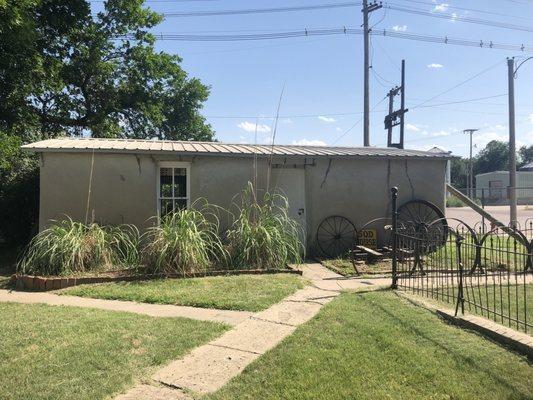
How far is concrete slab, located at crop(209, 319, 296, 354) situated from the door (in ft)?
18.6

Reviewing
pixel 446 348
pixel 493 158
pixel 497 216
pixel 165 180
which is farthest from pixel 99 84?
pixel 493 158

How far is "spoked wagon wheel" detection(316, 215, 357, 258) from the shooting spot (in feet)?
35.2

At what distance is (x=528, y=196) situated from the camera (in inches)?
1885

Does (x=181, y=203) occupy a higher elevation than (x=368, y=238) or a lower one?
higher

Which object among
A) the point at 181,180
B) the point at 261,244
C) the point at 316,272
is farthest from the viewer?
the point at 181,180

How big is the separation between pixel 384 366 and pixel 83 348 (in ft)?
9.02

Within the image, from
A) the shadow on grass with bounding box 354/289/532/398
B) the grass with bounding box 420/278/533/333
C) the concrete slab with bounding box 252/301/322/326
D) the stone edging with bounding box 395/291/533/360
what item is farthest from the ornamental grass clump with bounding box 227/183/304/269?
the stone edging with bounding box 395/291/533/360

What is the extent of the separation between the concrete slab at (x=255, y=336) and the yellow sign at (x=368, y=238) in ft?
19.6

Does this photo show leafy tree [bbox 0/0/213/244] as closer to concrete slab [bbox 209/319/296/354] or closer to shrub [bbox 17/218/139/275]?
shrub [bbox 17/218/139/275]

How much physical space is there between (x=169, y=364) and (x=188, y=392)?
0.58 metres

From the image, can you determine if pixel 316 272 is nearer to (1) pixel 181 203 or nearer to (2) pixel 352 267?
(2) pixel 352 267

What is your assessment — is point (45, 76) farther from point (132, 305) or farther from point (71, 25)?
point (132, 305)

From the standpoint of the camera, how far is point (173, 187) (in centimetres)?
992

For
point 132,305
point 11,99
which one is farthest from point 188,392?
point 11,99
